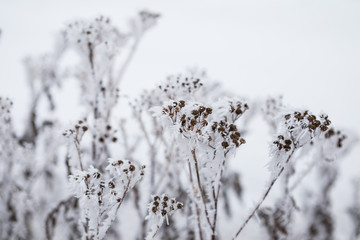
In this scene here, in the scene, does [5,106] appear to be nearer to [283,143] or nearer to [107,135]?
[107,135]

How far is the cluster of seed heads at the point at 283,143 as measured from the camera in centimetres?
199

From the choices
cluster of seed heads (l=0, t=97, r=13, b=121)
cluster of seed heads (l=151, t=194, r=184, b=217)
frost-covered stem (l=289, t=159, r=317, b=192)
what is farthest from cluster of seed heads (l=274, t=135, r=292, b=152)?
cluster of seed heads (l=0, t=97, r=13, b=121)

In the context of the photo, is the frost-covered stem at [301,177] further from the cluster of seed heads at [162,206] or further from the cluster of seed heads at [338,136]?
the cluster of seed heads at [162,206]

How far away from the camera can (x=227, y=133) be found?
1975 millimetres

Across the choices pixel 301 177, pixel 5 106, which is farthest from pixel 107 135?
pixel 301 177

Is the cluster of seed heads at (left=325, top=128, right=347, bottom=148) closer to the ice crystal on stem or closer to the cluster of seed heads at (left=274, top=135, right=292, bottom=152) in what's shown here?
the cluster of seed heads at (left=274, top=135, right=292, bottom=152)

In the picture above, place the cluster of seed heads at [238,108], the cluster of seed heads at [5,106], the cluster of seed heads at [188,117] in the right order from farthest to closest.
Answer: the cluster of seed heads at [5,106] → the cluster of seed heads at [238,108] → the cluster of seed heads at [188,117]

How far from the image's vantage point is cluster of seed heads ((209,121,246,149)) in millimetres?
1935

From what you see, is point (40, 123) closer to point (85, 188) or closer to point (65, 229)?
point (65, 229)

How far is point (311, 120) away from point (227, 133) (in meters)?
0.59

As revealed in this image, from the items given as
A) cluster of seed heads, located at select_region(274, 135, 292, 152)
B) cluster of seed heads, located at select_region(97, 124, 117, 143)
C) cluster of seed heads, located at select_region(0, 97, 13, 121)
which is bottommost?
cluster of seed heads, located at select_region(274, 135, 292, 152)

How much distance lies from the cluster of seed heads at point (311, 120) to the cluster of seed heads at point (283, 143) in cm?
11

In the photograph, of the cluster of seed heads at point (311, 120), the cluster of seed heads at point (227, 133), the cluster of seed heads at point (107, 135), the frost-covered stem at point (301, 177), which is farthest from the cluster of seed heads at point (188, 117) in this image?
the frost-covered stem at point (301, 177)

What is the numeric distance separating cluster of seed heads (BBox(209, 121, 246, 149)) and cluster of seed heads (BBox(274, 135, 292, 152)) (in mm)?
259
